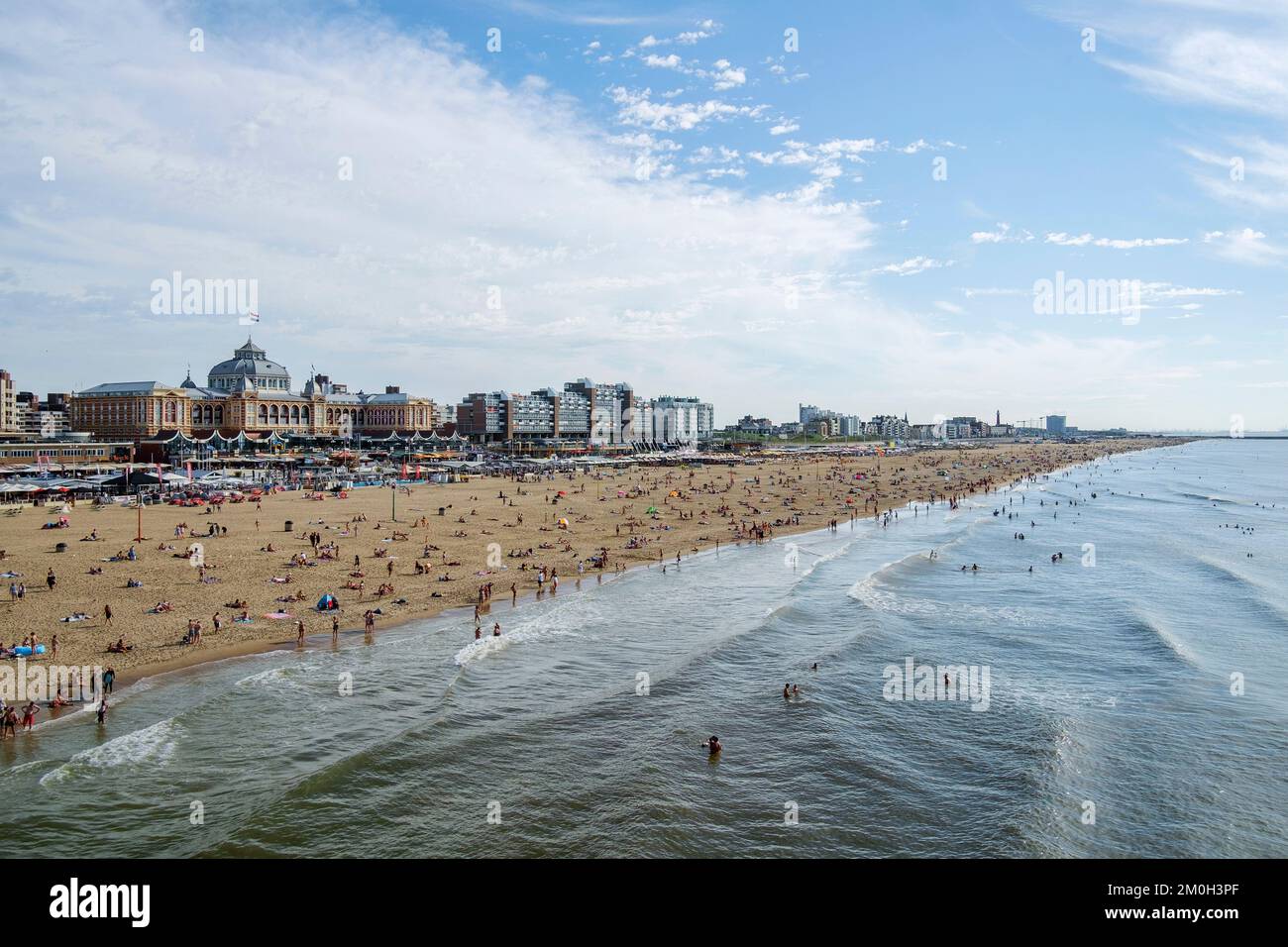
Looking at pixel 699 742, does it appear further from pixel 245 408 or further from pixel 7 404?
pixel 7 404

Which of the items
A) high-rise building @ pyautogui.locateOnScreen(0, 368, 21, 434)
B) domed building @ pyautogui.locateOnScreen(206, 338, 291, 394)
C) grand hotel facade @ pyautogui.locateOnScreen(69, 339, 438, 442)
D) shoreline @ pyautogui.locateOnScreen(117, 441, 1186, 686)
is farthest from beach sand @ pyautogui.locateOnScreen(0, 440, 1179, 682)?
high-rise building @ pyautogui.locateOnScreen(0, 368, 21, 434)

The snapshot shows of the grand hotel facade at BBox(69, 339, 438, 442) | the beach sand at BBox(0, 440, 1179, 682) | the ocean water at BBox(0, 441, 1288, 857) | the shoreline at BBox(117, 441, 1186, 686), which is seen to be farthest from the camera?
the grand hotel facade at BBox(69, 339, 438, 442)

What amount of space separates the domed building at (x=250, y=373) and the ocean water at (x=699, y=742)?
11922cm

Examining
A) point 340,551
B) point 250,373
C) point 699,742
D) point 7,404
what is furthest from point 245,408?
point 699,742

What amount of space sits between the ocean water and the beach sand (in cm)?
346

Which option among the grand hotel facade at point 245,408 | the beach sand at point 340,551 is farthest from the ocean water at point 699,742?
the grand hotel facade at point 245,408

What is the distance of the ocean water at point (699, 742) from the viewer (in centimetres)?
1555

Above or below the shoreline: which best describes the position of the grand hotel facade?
above

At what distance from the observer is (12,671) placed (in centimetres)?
2273

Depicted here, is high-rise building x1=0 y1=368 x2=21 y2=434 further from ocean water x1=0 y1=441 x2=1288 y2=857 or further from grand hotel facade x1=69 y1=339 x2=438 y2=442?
ocean water x1=0 y1=441 x2=1288 y2=857

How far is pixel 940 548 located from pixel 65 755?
4626 centimetres

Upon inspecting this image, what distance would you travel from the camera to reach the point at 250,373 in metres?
135

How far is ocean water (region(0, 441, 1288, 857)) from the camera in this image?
15.5 m
